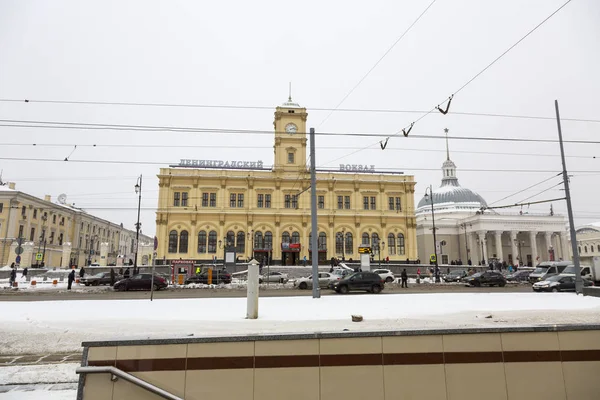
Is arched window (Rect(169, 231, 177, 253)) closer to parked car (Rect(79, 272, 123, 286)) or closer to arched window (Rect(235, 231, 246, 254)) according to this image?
arched window (Rect(235, 231, 246, 254))

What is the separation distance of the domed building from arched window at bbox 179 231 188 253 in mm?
42670

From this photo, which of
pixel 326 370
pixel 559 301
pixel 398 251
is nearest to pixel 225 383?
pixel 326 370

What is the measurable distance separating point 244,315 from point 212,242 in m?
42.5

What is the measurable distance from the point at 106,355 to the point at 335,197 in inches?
2072

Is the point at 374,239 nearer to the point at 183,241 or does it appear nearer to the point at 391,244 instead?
the point at 391,244

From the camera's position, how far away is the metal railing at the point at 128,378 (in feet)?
12.4

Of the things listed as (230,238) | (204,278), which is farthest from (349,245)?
(204,278)

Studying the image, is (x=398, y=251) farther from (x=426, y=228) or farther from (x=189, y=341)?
(x=189, y=341)

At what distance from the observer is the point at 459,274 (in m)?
40.0

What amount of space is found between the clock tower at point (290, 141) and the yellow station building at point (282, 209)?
15 centimetres

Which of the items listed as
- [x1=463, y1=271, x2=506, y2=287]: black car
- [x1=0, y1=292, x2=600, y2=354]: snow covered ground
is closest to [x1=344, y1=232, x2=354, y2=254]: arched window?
[x1=463, y1=271, x2=506, y2=287]: black car

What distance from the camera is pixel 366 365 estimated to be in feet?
13.8

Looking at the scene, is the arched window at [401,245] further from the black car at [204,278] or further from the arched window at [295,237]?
the black car at [204,278]

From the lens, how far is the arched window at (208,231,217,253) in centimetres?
5288
